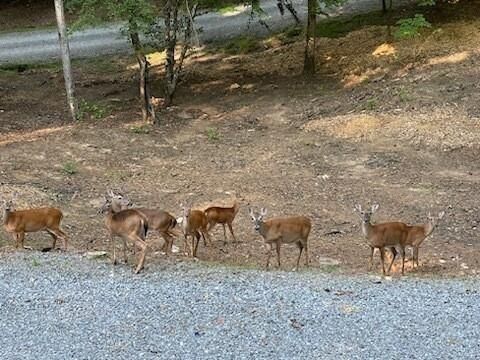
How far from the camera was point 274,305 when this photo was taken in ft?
27.2

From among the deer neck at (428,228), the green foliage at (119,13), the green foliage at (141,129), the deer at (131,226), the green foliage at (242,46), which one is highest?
the green foliage at (119,13)

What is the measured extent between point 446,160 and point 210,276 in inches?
304

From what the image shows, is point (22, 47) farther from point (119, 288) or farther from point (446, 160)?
point (119, 288)

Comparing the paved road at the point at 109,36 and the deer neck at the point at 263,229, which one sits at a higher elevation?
the paved road at the point at 109,36

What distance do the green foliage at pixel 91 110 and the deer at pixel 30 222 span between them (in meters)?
8.61

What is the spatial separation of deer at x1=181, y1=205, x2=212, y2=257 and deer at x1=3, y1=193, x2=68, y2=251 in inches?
64.9

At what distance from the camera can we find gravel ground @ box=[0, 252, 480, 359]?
24.1 feet

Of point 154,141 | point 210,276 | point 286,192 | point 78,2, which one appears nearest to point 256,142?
point 154,141

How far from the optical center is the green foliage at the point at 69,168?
15.0m

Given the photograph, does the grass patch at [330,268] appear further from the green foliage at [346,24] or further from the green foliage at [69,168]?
the green foliage at [346,24]

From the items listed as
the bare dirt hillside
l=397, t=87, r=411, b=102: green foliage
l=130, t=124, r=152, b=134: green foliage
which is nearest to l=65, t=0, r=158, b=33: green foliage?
l=130, t=124, r=152, b=134: green foliage

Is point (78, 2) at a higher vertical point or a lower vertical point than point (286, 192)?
higher

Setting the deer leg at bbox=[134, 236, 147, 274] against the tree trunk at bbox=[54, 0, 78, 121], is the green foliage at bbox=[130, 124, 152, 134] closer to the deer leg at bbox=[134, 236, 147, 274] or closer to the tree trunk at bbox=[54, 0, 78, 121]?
the tree trunk at bbox=[54, 0, 78, 121]

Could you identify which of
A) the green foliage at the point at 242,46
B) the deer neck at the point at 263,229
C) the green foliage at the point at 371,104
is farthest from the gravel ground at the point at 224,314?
the green foliage at the point at 242,46
